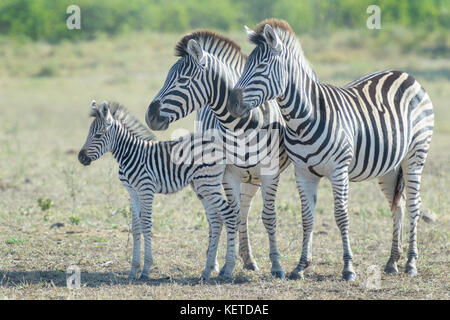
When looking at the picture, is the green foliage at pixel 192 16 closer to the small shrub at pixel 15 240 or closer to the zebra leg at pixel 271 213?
the small shrub at pixel 15 240

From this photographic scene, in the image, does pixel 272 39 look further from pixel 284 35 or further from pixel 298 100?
pixel 298 100

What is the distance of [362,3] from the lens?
140 feet

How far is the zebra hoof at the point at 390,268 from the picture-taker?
7.26 metres

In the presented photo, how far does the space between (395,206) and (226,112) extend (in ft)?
7.44

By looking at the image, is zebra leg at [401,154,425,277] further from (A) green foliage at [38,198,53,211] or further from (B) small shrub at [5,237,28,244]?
(A) green foliage at [38,198,53,211]

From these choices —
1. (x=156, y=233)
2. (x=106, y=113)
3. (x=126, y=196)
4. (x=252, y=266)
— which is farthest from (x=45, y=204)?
(x=252, y=266)

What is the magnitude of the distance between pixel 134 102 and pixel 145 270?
1462 centimetres

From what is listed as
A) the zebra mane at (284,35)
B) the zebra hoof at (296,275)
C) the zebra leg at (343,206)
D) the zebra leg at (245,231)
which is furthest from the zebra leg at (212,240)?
the zebra mane at (284,35)

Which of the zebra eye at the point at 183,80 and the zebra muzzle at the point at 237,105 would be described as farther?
the zebra eye at the point at 183,80

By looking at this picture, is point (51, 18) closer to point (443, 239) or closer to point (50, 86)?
point (50, 86)

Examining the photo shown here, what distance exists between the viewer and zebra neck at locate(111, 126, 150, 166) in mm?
7098

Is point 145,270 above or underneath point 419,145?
underneath
